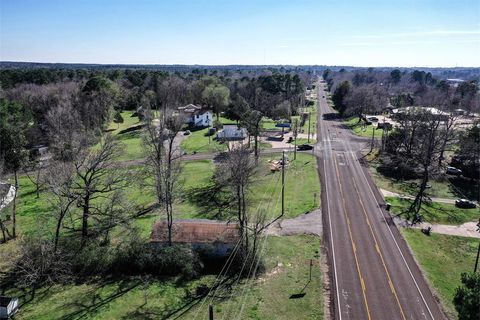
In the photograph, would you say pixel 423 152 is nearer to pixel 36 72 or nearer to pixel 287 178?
A: pixel 287 178

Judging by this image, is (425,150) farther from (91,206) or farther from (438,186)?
(91,206)

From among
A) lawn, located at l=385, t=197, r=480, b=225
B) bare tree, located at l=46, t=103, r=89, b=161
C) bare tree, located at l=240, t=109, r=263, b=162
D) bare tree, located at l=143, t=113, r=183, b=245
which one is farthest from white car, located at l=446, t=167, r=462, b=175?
bare tree, located at l=46, t=103, r=89, b=161

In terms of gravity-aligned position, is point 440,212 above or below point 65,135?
below

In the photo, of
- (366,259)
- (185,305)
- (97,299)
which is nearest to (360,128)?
(366,259)

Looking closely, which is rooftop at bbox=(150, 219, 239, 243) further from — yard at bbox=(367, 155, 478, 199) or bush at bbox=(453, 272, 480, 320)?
yard at bbox=(367, 155, 478, 199)

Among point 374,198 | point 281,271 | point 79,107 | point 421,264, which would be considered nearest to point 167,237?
point 281,271

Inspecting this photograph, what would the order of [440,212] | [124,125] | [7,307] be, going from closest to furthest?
[7,307] → [440,212] → [124,125]

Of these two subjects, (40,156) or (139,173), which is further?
(40,156)
